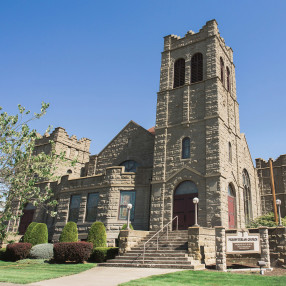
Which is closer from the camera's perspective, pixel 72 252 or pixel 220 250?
pixel 220 250

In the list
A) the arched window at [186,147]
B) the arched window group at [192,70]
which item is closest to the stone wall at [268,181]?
the arched window at [186,147]

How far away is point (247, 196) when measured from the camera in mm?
26859

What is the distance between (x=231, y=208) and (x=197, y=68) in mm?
11111

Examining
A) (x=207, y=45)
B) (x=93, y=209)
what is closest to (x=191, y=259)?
(x=93, y=209)

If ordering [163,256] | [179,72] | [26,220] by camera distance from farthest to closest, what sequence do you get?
[26,220], [179,72], [163,256]

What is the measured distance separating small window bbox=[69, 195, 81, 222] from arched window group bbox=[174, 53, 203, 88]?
12.2 metres

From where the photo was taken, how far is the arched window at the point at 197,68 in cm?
2508

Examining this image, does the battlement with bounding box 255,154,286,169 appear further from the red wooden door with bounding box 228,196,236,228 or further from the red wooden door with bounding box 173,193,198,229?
the red wooden door with bounding box 173,193,198,229

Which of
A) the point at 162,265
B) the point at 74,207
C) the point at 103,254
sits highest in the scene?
the point at 74,207

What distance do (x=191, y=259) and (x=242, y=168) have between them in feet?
42.3

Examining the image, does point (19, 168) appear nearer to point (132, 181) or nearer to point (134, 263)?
point (134, 263)

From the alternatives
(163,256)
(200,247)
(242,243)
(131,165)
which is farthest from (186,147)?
(242,243)

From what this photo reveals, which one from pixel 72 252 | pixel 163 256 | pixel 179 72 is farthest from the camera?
pixel 179 72

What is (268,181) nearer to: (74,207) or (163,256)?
(163,256)
